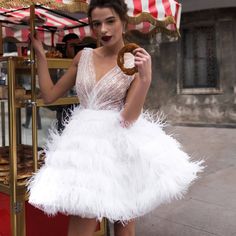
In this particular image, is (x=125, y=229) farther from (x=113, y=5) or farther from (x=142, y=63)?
(x=113, y=5)

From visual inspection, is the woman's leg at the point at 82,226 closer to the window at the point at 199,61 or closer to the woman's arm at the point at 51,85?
the woman's arm at the point at 51,85

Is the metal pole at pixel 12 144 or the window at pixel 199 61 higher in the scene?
the window at pixel 199 61

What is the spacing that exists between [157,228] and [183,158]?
1828mm

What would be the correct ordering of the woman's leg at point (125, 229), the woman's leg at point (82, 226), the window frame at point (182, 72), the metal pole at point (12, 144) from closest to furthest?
the woman's leg at point (82, 226)
the woman's leg at point (125, 229)
the metal pole at point (12, 144)
the window frame at point (182, 72)

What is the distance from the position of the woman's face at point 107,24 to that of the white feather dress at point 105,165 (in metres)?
0.17

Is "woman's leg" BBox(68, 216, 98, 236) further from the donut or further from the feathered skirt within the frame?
the donut

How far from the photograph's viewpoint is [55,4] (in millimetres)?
2336

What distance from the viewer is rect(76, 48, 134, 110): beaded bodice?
6.42 feet

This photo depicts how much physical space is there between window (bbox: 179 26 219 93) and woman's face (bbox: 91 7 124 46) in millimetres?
9137

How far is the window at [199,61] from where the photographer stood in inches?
421

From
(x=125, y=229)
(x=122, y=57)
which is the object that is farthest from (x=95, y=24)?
(x=125, y=229)

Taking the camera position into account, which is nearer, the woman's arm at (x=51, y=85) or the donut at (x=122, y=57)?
the donut at (x=122, y=57)

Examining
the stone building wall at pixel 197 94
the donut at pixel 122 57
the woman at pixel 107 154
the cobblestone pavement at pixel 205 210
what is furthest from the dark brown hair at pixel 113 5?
the stone building wall at pixel 197 94

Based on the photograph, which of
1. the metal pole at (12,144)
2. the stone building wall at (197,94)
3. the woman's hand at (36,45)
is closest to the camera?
the woman's hand at (36,45)
